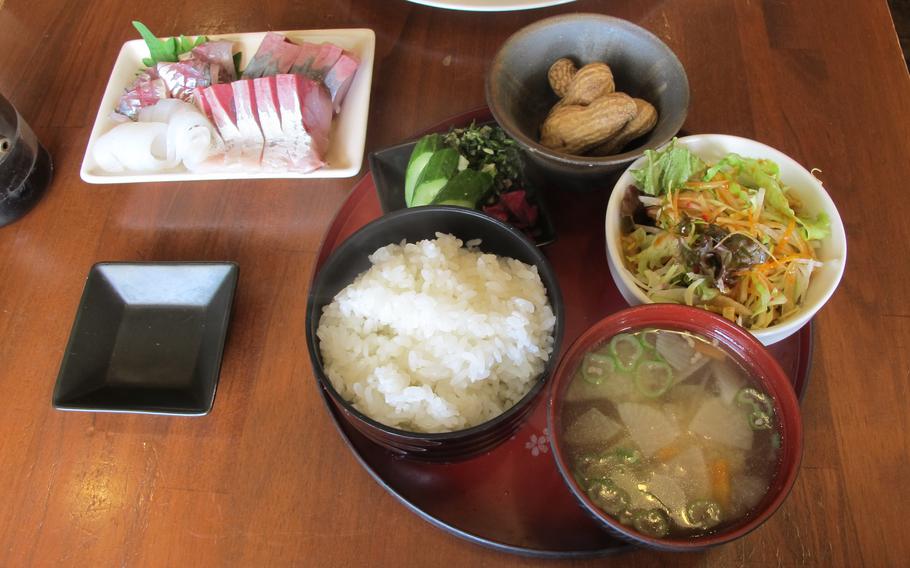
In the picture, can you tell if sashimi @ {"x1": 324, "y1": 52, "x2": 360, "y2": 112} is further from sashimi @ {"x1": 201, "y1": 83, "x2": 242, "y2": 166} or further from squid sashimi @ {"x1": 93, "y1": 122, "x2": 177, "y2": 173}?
squid sashimi @ {"x1": 93, "y1": 122, "x2": 177, "y2": 173}

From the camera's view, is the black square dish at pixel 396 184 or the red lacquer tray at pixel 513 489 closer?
the red lacquer tray at pixel 513 489

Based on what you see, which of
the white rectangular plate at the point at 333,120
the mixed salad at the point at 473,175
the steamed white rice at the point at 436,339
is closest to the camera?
the steamed white rice at the point at 436,339

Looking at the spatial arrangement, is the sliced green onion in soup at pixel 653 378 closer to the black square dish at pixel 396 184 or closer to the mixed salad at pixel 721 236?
the mixed salad at pixel 721 236


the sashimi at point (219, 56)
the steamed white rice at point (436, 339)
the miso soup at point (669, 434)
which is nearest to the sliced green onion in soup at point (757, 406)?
the miso soup at point (669, 434)

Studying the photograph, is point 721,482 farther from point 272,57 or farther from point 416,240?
point 272,57

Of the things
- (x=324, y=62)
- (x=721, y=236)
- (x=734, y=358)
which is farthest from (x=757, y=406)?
(x=324, y=62)

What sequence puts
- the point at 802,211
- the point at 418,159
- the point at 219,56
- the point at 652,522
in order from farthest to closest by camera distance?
the point at 219,56, the point at 418,159, the point at 802,211, the point at 652,522

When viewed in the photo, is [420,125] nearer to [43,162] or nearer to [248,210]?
[248,210]
